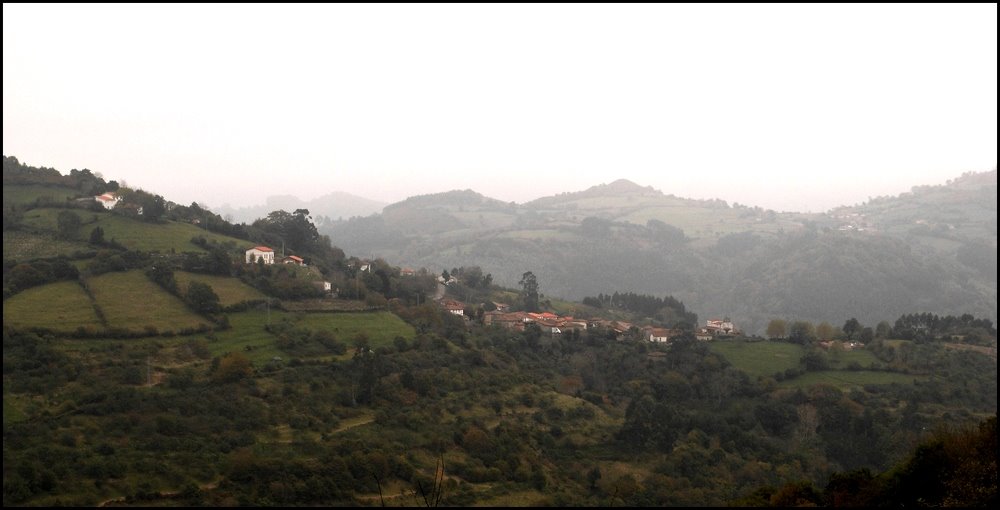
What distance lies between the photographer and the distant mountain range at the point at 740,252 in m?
114

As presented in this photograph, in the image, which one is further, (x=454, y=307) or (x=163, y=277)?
(x=454, y=307)

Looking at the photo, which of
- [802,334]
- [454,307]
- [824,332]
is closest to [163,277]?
[454,307]

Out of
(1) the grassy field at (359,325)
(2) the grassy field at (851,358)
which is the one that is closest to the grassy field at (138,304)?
(1) the grassy field at (359,325)

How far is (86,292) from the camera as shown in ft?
121

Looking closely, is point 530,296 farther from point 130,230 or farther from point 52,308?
point 52,308

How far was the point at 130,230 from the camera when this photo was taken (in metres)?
47.3

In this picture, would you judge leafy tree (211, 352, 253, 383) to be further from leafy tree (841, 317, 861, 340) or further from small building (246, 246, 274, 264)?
leafy tree (841, 317, 861, 340)

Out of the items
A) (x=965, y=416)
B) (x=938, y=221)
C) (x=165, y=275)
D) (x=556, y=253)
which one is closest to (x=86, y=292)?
(x=165, y=275)

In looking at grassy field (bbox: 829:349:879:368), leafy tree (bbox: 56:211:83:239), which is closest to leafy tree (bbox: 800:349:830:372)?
grassy field (bbox: 829:349:879:368)

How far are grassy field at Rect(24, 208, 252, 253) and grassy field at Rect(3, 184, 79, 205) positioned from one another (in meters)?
1.91

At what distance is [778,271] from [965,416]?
8962 cm

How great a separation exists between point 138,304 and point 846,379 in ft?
132

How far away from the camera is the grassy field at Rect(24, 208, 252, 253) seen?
4438 centimetres

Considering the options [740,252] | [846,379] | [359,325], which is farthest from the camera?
[740,252]
